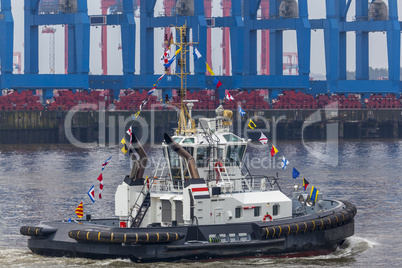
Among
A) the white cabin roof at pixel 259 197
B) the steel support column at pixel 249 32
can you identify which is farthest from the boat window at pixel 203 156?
the steel support column at pixel 249 32

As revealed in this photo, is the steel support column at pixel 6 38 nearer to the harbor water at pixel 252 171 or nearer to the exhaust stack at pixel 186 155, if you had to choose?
the harbor water at pixel 252 171

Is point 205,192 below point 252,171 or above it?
above

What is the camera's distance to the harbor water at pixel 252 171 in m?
24.0

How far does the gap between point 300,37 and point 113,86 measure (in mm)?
21525

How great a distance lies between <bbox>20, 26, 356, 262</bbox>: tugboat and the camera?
21547 mm

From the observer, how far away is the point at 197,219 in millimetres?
22031

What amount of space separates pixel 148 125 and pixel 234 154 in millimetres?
56634

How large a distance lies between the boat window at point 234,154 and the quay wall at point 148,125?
172ft

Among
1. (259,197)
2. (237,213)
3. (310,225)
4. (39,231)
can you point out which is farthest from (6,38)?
(310,225)

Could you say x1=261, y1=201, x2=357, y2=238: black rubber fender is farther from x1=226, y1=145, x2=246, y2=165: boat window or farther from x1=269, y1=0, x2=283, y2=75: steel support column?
x1=269, y1=0, x2=283, y2=75: steel support column

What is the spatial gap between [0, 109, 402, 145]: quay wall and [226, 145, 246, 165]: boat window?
5237 centimetres

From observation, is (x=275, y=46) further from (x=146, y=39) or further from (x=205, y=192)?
(x=205, y=192)

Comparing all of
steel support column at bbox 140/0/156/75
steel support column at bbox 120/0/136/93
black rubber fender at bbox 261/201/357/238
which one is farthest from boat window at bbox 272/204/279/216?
steel support column at bbox 140/0/156/75

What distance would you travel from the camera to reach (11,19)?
8481cm
